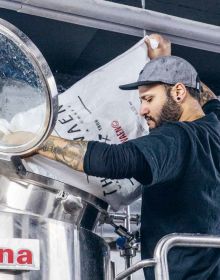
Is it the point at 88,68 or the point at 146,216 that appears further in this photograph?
the point at 88,68

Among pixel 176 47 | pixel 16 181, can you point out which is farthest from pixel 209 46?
pixel 176 47

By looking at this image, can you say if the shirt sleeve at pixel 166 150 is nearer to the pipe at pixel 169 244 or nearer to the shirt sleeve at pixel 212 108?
the pipe at pixel 169 244

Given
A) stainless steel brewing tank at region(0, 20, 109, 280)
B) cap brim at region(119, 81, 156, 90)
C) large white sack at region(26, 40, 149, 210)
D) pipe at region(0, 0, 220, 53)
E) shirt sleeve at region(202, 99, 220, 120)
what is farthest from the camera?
shirt sleeve at region(202, 99, 220, 120)

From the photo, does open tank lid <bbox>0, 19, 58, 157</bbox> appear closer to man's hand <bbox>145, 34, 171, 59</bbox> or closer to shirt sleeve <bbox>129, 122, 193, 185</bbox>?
shirt sleeve <bbox>129, 122, 193, 185</bbox>

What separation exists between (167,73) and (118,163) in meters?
0.38

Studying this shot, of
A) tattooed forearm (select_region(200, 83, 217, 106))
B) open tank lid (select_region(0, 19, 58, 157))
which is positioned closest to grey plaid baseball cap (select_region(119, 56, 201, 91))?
tattooed forearm (select_region(200, 83, 217, 106))

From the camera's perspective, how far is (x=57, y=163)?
1.24m

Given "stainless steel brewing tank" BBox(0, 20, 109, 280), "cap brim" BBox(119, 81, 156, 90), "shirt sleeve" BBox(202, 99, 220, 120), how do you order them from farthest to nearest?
"shirt sleeve" BBox(202, 99, 220, 120), "cap brim" BBox(119, 81, 156, 90), "stainless steel brewing tank" BBox(0, 20, 109, 280)

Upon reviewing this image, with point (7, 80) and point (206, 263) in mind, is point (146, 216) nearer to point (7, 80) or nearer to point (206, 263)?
point (206, 263)

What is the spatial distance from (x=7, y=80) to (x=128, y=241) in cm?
51

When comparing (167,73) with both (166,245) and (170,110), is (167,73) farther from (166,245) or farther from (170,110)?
(166,245)

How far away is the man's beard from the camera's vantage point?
5.05 ft

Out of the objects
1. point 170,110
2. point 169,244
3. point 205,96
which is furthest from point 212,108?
point 169,244

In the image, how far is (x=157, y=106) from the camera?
154 centimetres
